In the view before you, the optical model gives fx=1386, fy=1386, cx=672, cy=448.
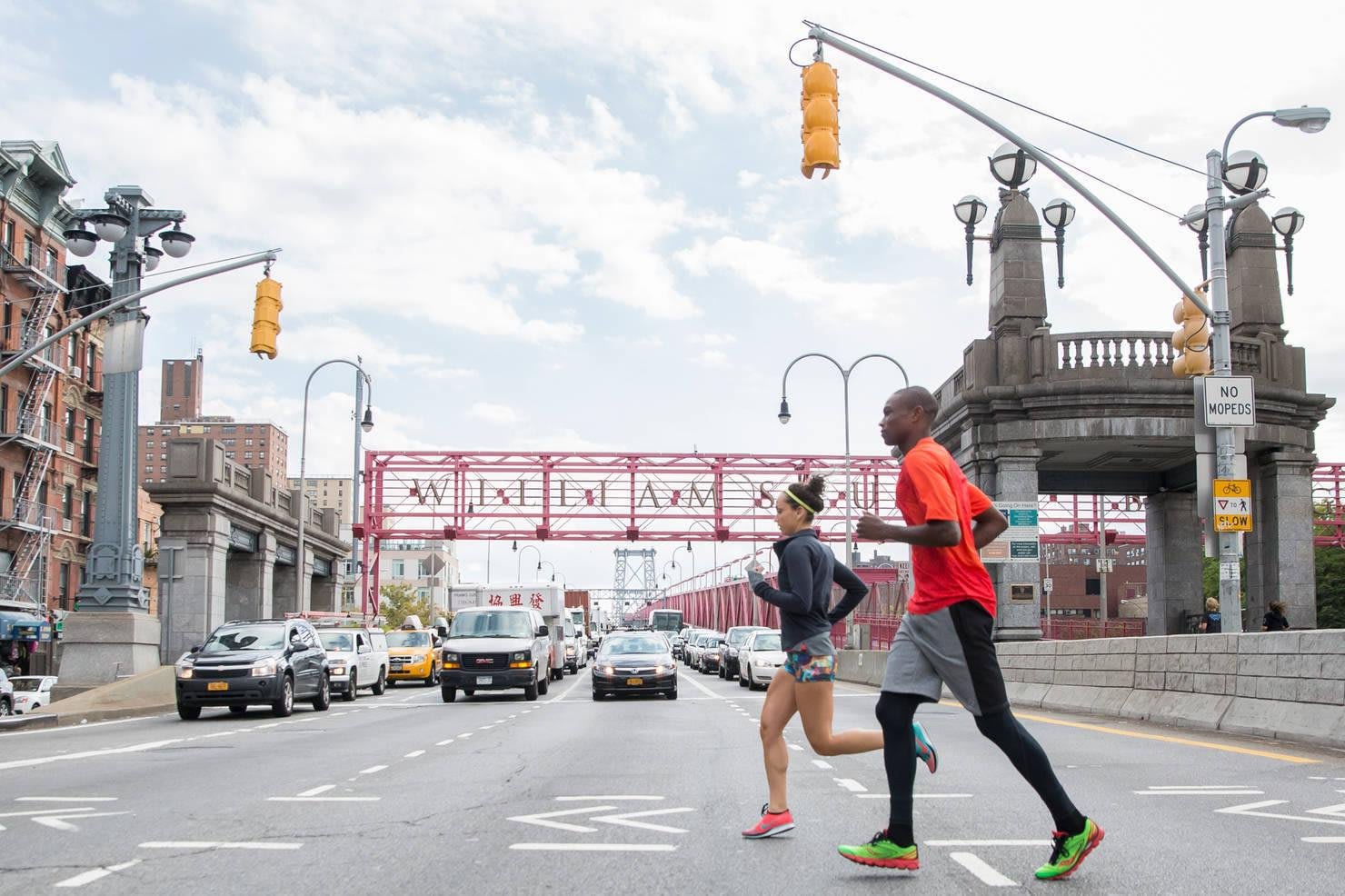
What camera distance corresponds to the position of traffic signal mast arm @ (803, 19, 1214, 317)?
13.9m

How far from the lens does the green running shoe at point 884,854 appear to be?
6.04m

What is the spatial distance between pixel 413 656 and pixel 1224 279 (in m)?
29.3

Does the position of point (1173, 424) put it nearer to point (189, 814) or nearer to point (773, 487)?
point (189, 814)

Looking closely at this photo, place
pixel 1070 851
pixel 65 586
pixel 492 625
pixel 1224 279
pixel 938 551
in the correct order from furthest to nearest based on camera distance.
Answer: pixel 65 586, pixel 492 625, pixel 1224 279, pixel 938 551, pixel 1070 851

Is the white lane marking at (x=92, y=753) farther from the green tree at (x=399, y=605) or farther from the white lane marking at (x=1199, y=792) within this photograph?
the green tree at (x=399, y=605)

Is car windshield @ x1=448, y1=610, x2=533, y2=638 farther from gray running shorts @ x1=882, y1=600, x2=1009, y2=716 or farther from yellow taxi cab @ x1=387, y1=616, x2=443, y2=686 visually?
gray running shorts @ x1=882, y1=600, x2=1009, y2=716

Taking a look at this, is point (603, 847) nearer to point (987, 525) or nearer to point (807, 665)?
point (807, 665)

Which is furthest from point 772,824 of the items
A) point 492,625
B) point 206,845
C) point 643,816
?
point 492,625

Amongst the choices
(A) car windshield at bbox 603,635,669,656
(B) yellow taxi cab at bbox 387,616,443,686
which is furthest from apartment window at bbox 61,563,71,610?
(A) car windshield at bbox 603,635,669,656

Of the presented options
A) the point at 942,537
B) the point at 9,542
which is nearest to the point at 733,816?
the point at 942,537

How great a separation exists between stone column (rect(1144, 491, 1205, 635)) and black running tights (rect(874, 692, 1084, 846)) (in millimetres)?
26563

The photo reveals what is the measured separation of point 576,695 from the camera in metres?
31.9

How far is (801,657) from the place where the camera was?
704cm

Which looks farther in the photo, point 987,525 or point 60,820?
point 60,820
